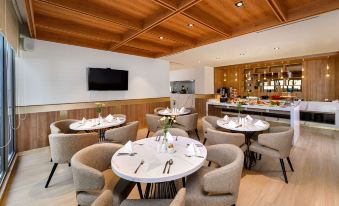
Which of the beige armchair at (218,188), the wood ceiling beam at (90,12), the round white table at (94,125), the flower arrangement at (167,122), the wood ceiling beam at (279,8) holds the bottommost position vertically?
the beige armchair at (218,188)

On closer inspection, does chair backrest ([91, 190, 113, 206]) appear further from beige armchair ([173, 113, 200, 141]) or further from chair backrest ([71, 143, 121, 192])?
beige armchair ([173, 113, 200, 141])

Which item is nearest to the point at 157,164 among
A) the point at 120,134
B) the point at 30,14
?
the point at 120,134

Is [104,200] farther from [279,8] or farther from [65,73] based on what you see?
[65,73]

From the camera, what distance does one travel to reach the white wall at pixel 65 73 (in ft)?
12.6

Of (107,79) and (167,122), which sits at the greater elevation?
(107,79)

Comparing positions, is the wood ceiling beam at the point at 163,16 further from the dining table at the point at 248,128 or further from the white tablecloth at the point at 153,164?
the dining table at the point at 248,128

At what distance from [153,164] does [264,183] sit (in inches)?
77.5

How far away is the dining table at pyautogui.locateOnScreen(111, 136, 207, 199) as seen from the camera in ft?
4.38

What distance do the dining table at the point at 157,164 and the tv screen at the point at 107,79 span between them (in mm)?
3432

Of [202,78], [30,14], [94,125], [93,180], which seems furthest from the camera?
[202,78]

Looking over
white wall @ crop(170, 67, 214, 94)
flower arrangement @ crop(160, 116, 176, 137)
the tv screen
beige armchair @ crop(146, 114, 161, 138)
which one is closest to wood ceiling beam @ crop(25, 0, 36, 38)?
the tv screen

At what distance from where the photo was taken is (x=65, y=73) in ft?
14.5

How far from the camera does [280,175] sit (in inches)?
107

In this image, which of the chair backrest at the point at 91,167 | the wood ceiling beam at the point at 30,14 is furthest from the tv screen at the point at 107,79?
the chair backrest at the point at 91,167
